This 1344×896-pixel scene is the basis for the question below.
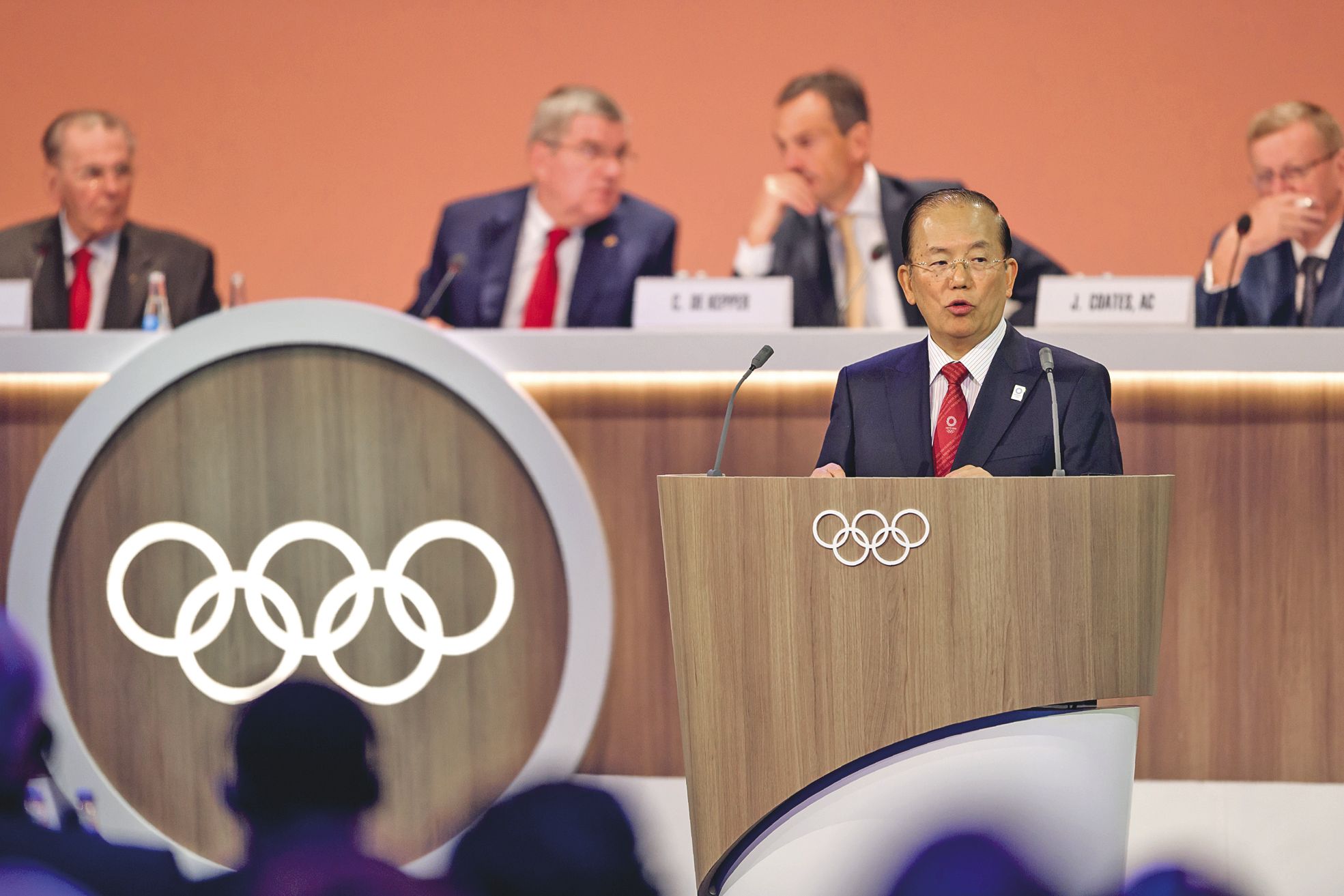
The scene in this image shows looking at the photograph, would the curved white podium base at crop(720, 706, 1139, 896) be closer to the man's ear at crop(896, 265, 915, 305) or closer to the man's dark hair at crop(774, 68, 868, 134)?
the man's ear at crop(896, 265, 915, 305)

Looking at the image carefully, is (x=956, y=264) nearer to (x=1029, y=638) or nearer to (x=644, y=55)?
(x=1029, y=638)

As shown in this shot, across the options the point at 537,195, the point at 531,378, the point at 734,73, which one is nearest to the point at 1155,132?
the point at 734,73

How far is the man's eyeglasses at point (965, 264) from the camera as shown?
1.50m

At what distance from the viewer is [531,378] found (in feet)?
8.27

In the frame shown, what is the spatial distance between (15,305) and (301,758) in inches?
76.7

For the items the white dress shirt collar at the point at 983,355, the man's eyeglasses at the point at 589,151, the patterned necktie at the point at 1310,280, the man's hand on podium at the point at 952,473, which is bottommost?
the man's hand on podium at the point at 952,473

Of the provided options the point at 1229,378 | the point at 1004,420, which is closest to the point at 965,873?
the point at 1004,420

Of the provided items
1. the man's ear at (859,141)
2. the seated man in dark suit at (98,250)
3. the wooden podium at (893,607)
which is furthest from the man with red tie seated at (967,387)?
the seated man in dark suit at (98,250)

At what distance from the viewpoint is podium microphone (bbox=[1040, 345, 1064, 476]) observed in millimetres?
1422

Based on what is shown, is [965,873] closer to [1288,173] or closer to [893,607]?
[893,607]

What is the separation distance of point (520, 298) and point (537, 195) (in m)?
0.31

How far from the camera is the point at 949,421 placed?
62.3 inches

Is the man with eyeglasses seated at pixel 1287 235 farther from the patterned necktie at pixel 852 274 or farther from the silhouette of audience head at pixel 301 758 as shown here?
the silhouette of audience head at pixel 301 758

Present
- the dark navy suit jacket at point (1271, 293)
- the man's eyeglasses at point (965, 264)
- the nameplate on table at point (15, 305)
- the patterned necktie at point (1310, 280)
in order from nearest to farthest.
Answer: the man's eyeglasses at point (965, 264) < the nameplate on table at point (15, 305) < the dark navy suit jacket at point (1271, 293) < the patterned necktie at point (1310, 280)
